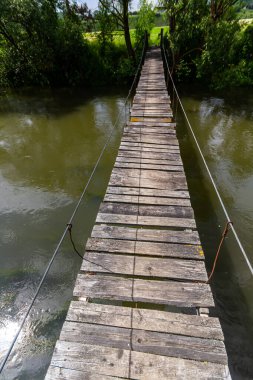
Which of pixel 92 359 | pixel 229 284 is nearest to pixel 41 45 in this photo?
pixel 229 284

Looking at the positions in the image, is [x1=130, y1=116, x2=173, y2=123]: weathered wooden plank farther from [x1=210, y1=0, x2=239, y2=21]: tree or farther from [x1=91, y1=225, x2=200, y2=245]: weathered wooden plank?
[x1=210, y1=0, x2=239, y2=21]: tree

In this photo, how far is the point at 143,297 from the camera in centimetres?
274

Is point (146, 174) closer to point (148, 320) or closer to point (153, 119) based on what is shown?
point (153, 119)

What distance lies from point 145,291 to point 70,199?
13.0ft

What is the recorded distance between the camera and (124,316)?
2.57 m

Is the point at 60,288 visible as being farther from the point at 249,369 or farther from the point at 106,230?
the point at 249,369

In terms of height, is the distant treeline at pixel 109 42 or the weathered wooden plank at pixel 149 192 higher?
the distant treeline at pixel 109 42

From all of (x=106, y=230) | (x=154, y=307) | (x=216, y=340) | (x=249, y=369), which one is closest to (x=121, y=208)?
(x=106, y=230)

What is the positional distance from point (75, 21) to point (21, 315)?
14638 millimetres

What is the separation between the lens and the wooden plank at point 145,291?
106 inches

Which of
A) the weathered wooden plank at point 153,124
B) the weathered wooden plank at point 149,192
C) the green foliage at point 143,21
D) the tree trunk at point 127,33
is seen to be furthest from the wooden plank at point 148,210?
the green foliage at point 143,21

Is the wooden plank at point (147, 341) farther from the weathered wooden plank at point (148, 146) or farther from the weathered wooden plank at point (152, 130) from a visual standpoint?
the weathered wooden plank at point (152, 130)

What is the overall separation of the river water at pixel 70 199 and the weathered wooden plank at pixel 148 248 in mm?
1412

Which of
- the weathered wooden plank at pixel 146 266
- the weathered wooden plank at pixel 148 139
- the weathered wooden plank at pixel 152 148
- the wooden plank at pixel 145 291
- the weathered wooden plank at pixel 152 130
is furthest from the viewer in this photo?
the weathered wooden plank at pixel 152 130
